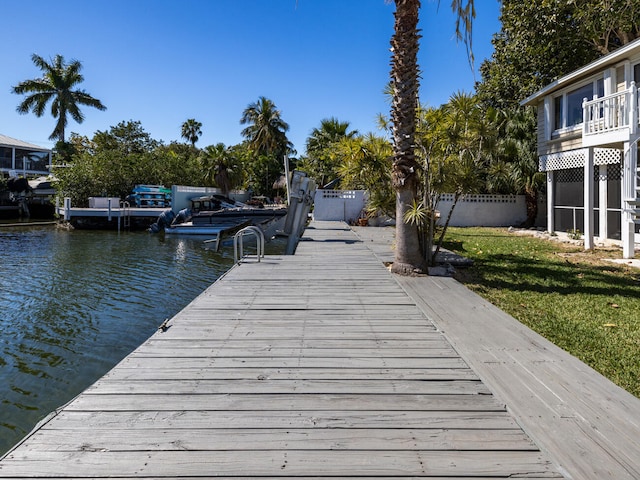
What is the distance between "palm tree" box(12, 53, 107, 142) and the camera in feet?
134

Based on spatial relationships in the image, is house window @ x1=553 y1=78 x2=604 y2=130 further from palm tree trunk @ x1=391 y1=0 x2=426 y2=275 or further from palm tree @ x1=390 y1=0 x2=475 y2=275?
palm tree trunk @ x1=391 y1=0 x2=426 y2=275

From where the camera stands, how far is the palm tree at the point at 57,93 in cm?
4091

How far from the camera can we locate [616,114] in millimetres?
11055

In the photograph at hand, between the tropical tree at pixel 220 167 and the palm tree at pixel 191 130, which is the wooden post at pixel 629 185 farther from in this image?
the palm tree at pixel 191 130

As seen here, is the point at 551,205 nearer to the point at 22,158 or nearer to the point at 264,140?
the point at 264,140

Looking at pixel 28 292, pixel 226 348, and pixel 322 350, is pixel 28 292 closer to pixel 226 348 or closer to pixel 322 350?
pixel 226 348

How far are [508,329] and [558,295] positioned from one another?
295cm

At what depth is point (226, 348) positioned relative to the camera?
3873 millimetres

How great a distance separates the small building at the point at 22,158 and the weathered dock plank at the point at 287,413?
152 feet

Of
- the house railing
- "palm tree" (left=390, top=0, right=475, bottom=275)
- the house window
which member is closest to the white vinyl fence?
the house window

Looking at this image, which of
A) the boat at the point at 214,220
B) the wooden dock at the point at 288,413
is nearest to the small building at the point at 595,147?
the wooden dock at the point at 288,413

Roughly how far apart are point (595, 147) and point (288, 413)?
1287 centimetres

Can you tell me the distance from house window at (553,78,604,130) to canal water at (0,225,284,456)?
35.6ft

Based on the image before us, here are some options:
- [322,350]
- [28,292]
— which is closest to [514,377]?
[322,350]
